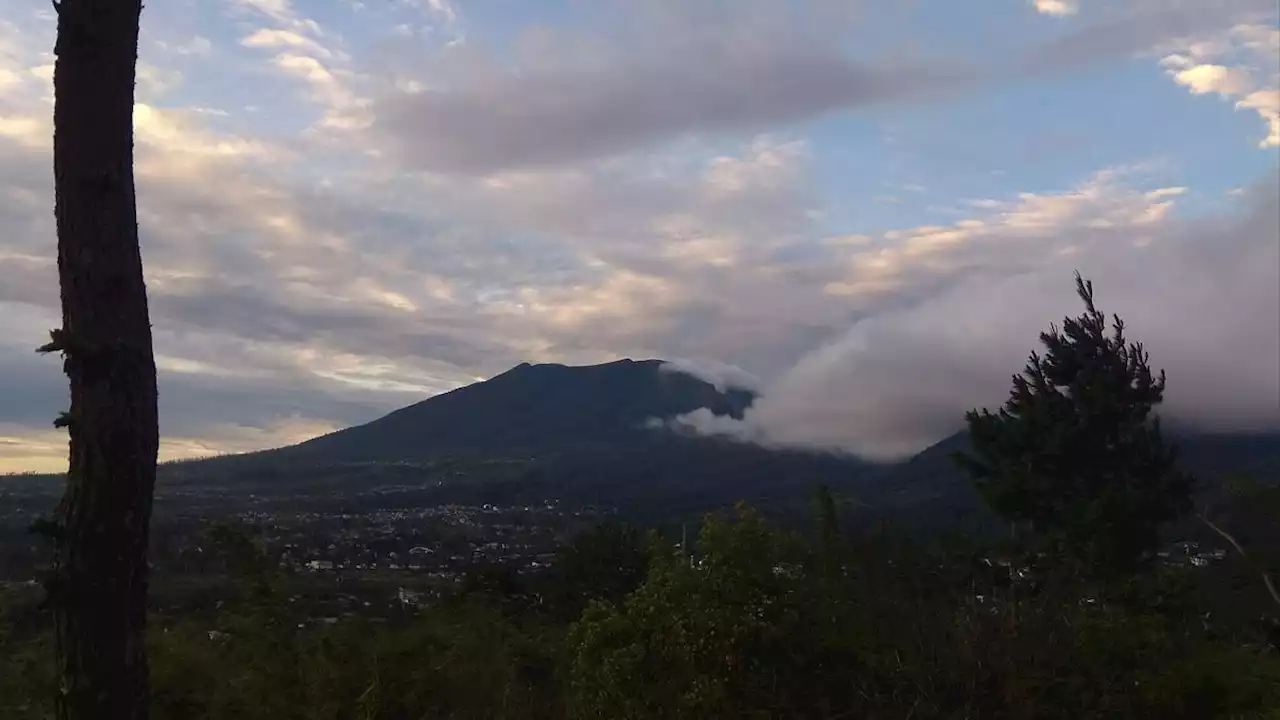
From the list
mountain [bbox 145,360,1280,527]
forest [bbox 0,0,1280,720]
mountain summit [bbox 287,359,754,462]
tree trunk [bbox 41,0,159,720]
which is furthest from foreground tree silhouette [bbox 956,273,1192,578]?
mountain summit [bbox 287,359,754,462]

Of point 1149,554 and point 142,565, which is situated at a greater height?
point 142,565

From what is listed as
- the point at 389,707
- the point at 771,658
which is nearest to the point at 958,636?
the point at 771,658

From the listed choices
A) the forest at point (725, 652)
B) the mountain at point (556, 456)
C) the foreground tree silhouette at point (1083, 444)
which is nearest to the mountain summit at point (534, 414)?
the mountain at point (556, 456)

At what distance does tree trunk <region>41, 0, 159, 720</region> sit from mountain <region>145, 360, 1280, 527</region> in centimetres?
3874

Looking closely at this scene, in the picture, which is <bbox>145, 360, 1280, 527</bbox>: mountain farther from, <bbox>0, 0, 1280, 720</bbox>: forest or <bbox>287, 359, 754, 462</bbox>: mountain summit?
<bbox>0, 0, 1280, 720</bbox>: forest

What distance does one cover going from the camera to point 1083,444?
18.6 meters

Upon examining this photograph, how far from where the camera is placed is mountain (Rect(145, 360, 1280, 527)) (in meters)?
69.2

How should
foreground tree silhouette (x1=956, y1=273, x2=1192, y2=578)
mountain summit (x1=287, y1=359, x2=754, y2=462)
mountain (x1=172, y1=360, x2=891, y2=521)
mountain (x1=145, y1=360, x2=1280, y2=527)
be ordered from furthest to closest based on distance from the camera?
mountain summit (x1=287, y1=359, x2=754, y2=462) < mountain (x1=172, y1=360, x2=891, y2=521) < mountain (x1=145, y1=360, x2=1280, y2=527) < foreground tree silhouette (x1=956, y1=273, x2=1192, y2=578)

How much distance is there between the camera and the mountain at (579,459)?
6919cm

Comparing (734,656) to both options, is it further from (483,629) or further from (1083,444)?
(1083,444)

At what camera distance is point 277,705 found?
5898 millimetres

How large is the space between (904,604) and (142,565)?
4208mm

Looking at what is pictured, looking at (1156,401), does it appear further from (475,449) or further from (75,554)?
(475,449)

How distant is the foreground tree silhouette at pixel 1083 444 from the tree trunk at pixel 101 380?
52.7ft
